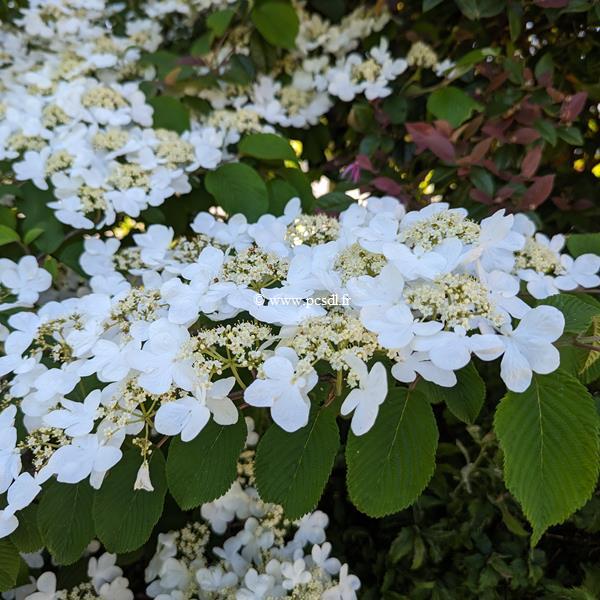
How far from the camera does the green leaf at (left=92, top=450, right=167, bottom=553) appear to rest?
585 millimetres

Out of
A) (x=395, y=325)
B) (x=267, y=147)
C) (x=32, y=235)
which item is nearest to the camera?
(x=395, y=325)

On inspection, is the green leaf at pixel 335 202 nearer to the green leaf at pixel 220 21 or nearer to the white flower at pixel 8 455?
the green leaf at pixel 220 21

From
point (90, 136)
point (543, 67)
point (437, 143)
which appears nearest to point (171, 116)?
point (90, 136)

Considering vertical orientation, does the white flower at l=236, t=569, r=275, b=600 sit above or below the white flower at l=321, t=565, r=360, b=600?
above

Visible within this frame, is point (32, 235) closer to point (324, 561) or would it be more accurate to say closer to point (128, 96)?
point (128, 96)

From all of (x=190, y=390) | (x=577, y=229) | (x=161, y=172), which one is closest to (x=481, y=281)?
(x=190, y=390)

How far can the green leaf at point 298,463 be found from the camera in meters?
0.56

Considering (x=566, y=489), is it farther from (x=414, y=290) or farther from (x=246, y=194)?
(x=246, y=194)

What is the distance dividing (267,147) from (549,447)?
83 centimetres

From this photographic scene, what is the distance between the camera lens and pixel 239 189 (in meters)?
1.08

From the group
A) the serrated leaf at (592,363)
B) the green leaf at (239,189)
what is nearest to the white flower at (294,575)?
the serrated leaf at (592,363)

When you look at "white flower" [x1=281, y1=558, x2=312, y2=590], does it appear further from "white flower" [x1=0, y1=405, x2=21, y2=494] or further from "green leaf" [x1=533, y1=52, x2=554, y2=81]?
"green leaf" [x1=533, y1=52, x2=554, y2=81]

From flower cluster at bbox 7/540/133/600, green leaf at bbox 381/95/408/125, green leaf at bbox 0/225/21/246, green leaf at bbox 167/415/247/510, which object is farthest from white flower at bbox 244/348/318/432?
green leaf at bbox 381/95/408/125

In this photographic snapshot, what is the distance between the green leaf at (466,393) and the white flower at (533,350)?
0.32 ft
